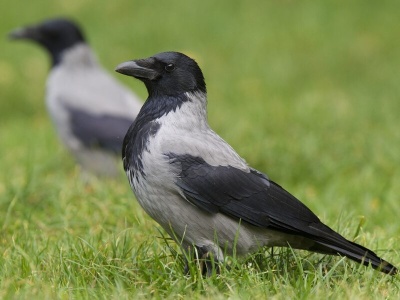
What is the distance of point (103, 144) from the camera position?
784cm

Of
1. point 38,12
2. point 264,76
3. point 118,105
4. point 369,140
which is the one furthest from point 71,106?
point 38,12

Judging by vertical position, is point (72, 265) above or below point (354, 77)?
below

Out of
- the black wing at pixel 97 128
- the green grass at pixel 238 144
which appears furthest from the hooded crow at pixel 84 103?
the green grass at pixel 238 144

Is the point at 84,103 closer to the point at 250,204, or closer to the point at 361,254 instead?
the point at 250,204

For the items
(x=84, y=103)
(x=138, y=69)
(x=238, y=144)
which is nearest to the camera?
(x=138, y=69)

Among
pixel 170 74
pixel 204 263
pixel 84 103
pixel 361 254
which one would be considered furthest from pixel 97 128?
pixel 361 254

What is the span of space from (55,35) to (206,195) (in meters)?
5.31

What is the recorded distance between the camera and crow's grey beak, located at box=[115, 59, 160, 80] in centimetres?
399

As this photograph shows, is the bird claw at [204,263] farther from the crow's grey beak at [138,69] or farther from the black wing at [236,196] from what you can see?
the crow's grey beak at [138,69]

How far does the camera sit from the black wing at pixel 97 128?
7734mm

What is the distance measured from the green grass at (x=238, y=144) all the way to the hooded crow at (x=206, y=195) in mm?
117

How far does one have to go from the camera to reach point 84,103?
8039mm

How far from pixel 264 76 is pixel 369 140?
146 inches

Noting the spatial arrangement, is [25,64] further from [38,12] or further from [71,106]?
[71,106]
